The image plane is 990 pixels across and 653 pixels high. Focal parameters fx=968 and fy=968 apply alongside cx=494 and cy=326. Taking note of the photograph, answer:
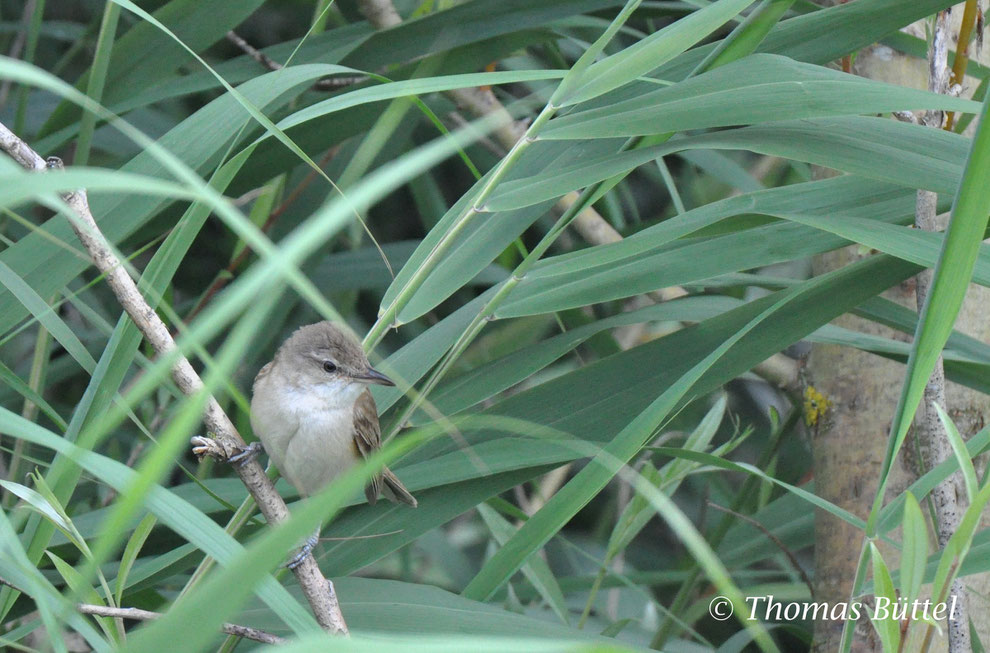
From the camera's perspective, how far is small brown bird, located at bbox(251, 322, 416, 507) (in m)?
2.49

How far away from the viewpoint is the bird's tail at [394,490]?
1.99 m

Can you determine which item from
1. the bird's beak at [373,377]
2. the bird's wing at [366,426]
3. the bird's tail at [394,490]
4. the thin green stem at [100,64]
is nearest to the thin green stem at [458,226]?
the bird's tail at [394,490]

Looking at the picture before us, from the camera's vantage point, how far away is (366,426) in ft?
8.44

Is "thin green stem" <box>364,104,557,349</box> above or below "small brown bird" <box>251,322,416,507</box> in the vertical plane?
above

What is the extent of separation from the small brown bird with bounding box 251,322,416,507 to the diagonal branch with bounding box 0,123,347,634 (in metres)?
0.71

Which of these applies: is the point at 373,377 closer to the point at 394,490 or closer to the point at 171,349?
the point at 394,490

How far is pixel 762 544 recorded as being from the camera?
9.78ft

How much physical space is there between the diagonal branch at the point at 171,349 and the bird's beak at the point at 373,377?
0.65m

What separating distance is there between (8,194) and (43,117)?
3.02 m

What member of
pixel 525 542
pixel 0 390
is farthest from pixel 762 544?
pixel 0 390

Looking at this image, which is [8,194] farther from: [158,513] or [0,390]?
[0,390]

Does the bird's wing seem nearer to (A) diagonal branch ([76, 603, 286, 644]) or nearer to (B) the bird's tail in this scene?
(B) the bird's tail

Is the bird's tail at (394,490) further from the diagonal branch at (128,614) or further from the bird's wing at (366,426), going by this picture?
the diagonal branch at (128,614)

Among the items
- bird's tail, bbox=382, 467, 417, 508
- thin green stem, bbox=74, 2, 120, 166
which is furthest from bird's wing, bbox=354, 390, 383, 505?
thin green stem, bbox=74, 2, 120, 166
